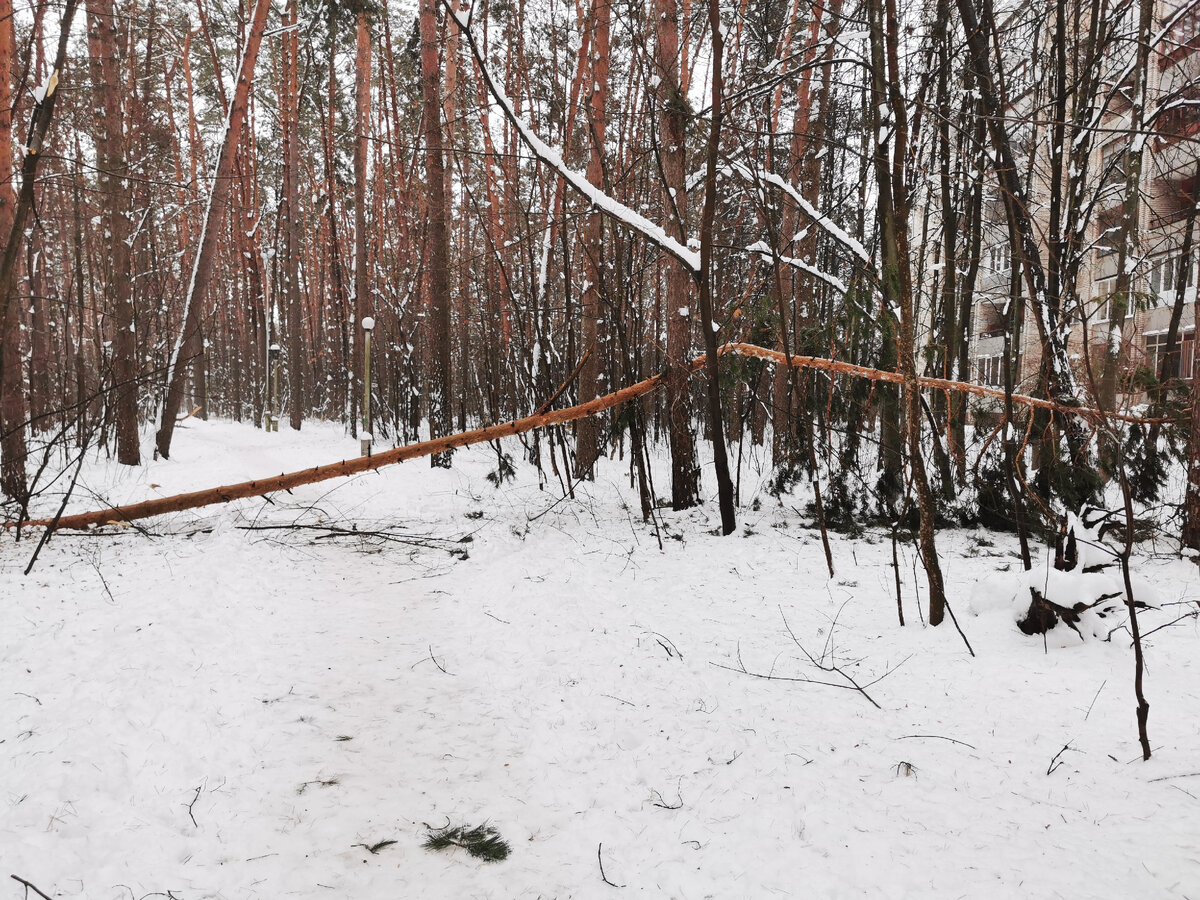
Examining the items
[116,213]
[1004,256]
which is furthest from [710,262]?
[1004,256]

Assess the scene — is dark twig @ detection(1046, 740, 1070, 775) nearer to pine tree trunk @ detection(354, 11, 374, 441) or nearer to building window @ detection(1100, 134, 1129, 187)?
building window @ detection(1100, 134, 1129, 187)

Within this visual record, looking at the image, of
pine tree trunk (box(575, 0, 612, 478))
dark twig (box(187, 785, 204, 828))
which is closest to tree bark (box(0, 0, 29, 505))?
dark twig (box(187, 785, 204, 828))

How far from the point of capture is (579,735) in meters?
2.73

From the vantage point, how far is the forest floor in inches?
75.4

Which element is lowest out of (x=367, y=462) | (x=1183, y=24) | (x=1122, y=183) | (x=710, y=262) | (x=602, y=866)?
(x=602, y=866)

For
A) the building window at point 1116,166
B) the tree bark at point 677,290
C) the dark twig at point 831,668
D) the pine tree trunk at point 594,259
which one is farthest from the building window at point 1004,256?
the pine tree trunk at point 594,259

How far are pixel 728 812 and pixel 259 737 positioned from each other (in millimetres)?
1957

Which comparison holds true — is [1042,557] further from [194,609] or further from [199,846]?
[194,609]

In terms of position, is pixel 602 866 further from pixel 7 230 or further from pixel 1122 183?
pixel 1122 183

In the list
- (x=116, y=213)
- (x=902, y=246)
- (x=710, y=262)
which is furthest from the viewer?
(x=116, y=213)

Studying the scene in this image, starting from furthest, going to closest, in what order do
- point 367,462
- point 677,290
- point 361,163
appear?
1. point 361,163
2. point 677,290
3. point 367,462

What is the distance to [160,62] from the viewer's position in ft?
54.1

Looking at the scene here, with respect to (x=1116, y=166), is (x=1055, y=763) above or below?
below

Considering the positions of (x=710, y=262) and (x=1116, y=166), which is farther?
(x=1116, y=166)
